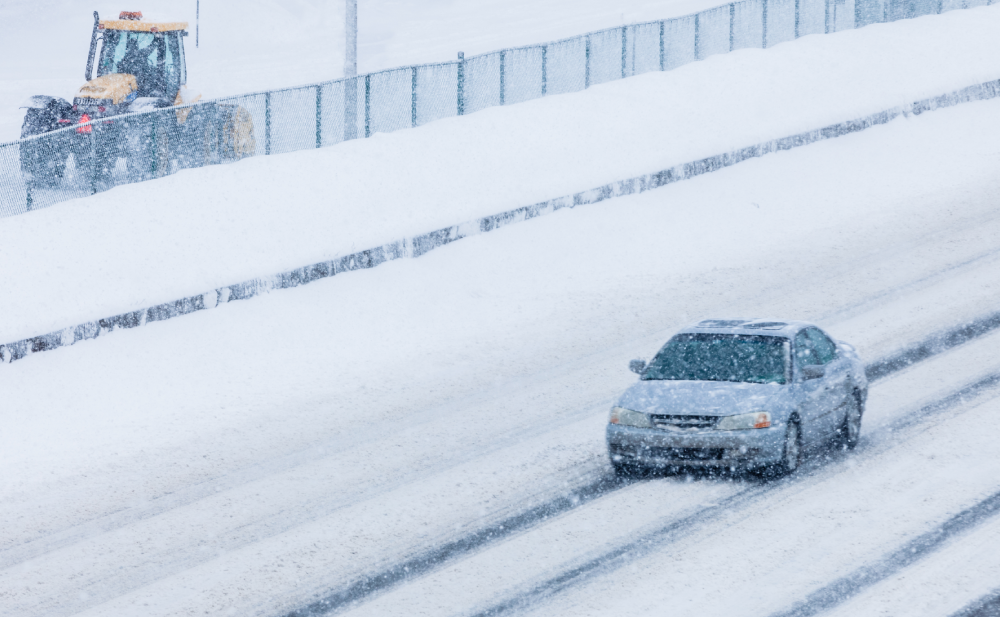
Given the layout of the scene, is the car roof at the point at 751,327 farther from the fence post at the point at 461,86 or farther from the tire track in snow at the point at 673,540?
the fence post at the point at 461,86

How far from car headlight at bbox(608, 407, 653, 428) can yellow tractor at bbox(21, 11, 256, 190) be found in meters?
11.0

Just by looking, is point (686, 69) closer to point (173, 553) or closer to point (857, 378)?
point (857, 378)

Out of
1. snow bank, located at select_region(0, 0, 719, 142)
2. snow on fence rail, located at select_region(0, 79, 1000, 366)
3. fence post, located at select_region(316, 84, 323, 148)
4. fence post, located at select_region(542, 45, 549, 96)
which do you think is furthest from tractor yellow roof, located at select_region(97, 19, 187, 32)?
snow bank, located at select_region(0, 0, 719, 142)

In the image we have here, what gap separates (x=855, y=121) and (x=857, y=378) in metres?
15.0

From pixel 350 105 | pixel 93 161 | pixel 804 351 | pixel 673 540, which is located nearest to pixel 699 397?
pixel 804 351

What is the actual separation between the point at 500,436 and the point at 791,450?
3.17 metres

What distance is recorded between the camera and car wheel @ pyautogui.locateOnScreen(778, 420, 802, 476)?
12781 mm

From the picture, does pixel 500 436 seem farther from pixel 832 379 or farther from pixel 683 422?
pixel 832 379

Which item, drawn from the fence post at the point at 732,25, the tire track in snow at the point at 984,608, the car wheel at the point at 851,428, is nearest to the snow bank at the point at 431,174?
the fence post at the point at 732,25

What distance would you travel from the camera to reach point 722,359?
13.8 metres

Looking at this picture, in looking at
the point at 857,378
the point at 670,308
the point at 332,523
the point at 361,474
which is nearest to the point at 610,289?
the point at 670,308

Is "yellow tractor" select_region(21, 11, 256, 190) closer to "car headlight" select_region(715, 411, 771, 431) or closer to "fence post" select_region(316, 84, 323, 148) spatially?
"fence post" select_region(316, 84, 323, 148)

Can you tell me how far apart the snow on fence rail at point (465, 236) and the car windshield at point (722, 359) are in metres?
3.12

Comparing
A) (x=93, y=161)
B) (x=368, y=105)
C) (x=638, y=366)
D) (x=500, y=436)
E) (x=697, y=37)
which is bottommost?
(x=500, y=436)
